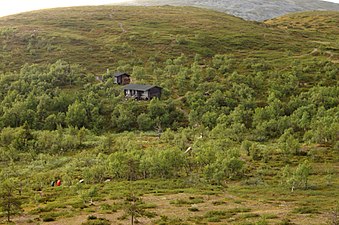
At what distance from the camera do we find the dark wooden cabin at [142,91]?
113 m

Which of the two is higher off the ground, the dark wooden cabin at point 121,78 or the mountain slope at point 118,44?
the mountain slope at point 118,44

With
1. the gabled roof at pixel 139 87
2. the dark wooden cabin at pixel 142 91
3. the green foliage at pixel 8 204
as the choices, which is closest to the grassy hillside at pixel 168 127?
the green foliage at pixel 8 204

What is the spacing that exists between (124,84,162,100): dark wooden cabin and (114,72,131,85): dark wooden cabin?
12.2 m

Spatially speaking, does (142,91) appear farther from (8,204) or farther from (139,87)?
(8,204)

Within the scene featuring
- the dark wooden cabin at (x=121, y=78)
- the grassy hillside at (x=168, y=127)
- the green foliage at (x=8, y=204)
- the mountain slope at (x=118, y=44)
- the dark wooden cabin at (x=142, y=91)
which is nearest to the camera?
the green foliage at (x=8, y=204)

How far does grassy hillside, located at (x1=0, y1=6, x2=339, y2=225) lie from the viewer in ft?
142

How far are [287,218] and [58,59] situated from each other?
12688cm

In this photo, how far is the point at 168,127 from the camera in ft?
332

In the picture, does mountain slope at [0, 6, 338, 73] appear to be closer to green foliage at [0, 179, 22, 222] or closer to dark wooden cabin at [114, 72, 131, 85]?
dark wooden cabin at [114, 72, 131, 85]

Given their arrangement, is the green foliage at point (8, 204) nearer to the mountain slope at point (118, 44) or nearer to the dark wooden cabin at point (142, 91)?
the dark wooden cabin at point (142, 91)

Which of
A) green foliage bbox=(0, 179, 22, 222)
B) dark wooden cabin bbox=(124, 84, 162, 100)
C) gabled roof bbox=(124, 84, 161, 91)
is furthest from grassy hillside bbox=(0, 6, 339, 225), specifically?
gabled roof bbox=(124, 84, 161, 91)

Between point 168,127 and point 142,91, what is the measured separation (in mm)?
17625

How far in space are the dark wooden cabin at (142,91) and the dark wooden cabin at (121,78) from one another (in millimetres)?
12224

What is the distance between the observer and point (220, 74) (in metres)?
137
